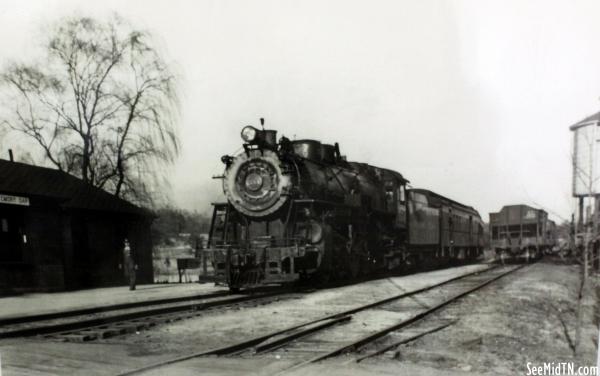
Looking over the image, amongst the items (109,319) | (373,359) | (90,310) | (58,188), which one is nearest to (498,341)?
(373,359)

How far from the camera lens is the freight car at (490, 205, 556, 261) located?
70.1 feet

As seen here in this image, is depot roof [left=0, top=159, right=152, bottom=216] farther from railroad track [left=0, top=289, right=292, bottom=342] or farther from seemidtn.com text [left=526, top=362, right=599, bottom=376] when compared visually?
seemidtn.com text [left=526, top=362, right=599, bottom=376]

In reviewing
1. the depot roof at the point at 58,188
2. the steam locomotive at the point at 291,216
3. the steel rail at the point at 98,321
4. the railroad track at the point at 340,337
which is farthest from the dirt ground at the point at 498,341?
the depot roof at the point at 58,188

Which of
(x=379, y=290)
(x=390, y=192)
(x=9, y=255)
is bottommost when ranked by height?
(x=379, y=290)

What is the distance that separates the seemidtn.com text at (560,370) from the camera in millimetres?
4738

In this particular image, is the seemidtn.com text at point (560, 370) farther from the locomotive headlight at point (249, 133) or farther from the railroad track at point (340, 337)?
the locomotive headlight at point (249, 133)

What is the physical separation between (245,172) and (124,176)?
7191 mm

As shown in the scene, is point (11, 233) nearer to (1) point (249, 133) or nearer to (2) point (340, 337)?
(1) point (249, 133)

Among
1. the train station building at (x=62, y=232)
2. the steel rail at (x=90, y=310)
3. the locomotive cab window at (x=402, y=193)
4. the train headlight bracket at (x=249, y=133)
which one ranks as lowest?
the steel rail at (x=90, y=310)

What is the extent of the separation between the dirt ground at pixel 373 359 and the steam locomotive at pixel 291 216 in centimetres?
201

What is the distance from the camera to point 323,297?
390 inches

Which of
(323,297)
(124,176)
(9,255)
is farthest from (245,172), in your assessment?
(124,176)

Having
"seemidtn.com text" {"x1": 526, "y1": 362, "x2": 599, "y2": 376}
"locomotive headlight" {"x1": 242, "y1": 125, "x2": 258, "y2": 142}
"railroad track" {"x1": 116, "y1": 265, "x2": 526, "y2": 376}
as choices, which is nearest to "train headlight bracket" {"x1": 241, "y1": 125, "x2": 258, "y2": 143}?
"locomotive headlight" {"x1": 242, "y1": 125, "x2": 258, "y2": 142}

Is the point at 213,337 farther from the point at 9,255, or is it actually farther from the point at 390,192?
the point at 390,192
